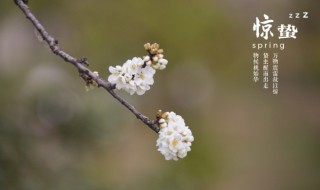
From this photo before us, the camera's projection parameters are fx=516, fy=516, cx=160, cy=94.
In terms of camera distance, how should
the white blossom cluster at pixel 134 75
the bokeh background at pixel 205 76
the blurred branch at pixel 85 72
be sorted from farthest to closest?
the bokeh background at pixel 205 76
the white blossom cluster at pixel 134 75
the blurred branch at pixel 85 72

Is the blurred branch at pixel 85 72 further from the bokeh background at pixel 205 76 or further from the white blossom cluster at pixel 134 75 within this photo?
the bokeh background at pixel 205 76

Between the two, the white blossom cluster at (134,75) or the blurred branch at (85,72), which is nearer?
Result: the blurred branch at (85,72)

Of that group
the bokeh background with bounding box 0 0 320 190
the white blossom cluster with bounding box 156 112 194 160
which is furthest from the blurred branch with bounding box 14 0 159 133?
the bokeh background with bounding box 0 0 320 190

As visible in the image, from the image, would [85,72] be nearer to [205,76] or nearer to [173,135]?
[173,135]

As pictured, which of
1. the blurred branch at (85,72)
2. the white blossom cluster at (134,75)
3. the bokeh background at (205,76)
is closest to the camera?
the blurred branch at (85,72)

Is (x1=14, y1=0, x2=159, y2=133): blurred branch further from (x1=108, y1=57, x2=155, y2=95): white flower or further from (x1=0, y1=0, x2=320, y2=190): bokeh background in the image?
(x1=0, y1=0, x2=320, y2=190): bokeh background

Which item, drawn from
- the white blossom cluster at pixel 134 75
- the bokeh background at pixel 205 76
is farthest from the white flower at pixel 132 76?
the bokeh background at pixel 205 76

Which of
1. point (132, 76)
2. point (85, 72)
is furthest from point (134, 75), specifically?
point (85, 72)
